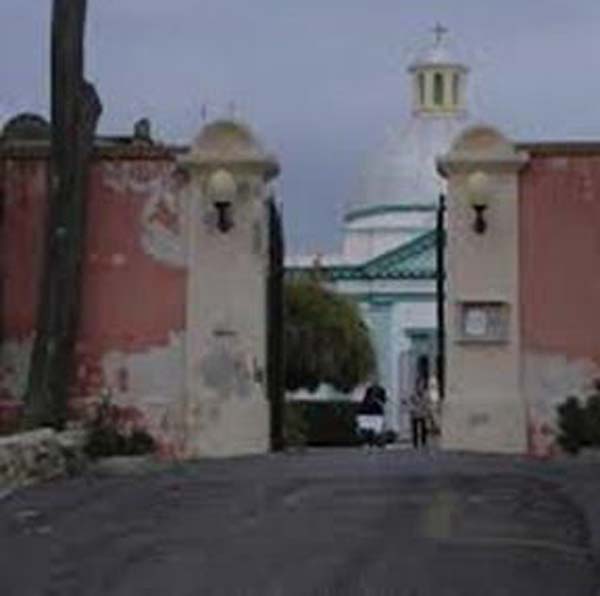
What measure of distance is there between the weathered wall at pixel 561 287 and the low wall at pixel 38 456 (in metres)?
4.83

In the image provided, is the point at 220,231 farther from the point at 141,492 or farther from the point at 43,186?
the point at 141,492

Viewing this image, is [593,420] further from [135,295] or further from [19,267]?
[19,267]

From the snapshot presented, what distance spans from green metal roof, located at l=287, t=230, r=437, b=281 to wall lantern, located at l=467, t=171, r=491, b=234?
44.6m

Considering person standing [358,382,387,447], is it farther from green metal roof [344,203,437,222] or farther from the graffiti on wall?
green metal roof [344,203,437,222]

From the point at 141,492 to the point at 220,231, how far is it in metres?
6.15

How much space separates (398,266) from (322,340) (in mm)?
9750

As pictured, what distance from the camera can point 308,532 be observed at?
13.8 meters

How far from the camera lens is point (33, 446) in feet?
63.9

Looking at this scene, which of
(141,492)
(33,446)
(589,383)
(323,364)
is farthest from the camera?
(323,364)

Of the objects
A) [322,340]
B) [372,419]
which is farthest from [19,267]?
[322,340]

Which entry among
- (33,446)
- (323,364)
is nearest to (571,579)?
(33,446)

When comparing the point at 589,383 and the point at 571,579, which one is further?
the point at 589,383

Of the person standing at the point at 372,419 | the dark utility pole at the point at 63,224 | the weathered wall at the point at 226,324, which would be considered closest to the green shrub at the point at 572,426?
the weathered wall at the point at 226,324

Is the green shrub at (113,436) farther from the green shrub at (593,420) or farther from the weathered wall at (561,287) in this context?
the green shrub at (593,420)
